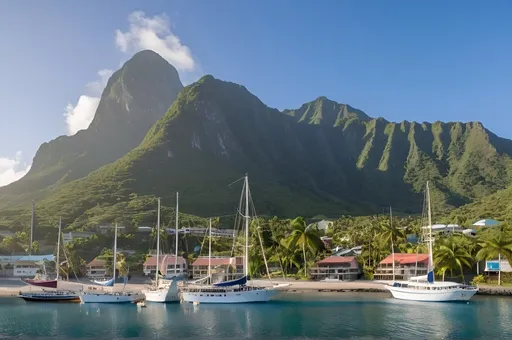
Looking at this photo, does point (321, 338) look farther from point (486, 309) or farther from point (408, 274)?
point (408, 274)

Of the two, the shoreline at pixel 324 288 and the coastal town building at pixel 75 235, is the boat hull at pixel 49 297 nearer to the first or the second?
the shoreline at pixel 324 288

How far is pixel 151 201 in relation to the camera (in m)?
163

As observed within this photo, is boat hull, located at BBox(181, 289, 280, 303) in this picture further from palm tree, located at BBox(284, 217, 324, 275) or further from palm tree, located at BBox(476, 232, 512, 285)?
palm tree, located at BBox(476, 232, 512, 285)

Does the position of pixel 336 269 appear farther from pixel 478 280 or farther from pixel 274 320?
pixel 274 320

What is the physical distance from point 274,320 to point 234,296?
51.8 ft

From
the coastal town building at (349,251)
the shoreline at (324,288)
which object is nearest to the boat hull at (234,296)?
the shoreline at (324,288)

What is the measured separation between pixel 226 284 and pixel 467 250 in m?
42.6

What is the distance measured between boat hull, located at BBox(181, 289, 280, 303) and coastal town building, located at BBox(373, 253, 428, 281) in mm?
28885

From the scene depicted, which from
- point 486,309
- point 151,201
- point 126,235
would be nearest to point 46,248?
point 126,235

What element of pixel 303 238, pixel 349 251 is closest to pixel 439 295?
pixel 303 238

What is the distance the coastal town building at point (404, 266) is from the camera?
82625mm

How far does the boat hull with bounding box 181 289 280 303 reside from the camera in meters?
63.0

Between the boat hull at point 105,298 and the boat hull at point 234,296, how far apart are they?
9978mm

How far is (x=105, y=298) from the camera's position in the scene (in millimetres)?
66500
